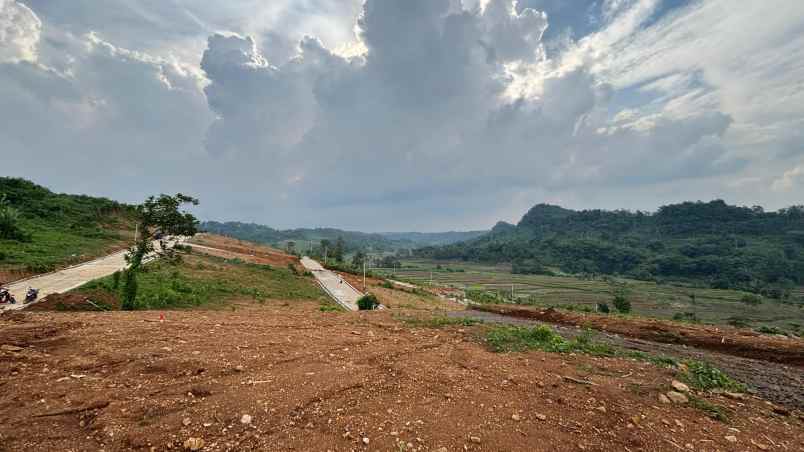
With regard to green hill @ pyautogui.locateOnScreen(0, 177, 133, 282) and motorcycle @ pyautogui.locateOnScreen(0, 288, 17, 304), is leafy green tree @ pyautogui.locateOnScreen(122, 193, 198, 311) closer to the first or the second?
motorcycle @ pyautogui.locateOnScreen(0, 288, 17, 304)

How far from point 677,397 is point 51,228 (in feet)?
152

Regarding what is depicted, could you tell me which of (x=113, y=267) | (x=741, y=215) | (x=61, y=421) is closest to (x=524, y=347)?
(x=61, y=421)

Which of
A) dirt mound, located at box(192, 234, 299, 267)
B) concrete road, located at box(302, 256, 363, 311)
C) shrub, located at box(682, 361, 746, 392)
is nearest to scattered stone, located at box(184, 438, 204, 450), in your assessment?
shrub, located at box(682, 361, 746, 392)

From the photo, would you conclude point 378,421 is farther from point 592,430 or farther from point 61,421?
point 61,421

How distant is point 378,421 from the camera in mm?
5168

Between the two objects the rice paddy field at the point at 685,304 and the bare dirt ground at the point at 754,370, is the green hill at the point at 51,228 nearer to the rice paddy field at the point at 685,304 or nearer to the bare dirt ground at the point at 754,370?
the bare dirt ground at the point at 754,370

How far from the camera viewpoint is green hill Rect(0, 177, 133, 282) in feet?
66.5

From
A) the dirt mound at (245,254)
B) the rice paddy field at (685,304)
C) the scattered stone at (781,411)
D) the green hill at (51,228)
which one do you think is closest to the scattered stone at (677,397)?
the scattered stone at (781,411)

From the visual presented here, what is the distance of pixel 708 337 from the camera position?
1448 cm

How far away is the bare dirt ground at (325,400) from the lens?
4.73 meters

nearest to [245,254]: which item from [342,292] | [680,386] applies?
[342,292]

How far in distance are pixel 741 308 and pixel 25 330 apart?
6536 cm

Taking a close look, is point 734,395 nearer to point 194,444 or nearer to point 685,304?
point 194,444

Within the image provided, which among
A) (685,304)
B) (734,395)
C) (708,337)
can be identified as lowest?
(685,304)
